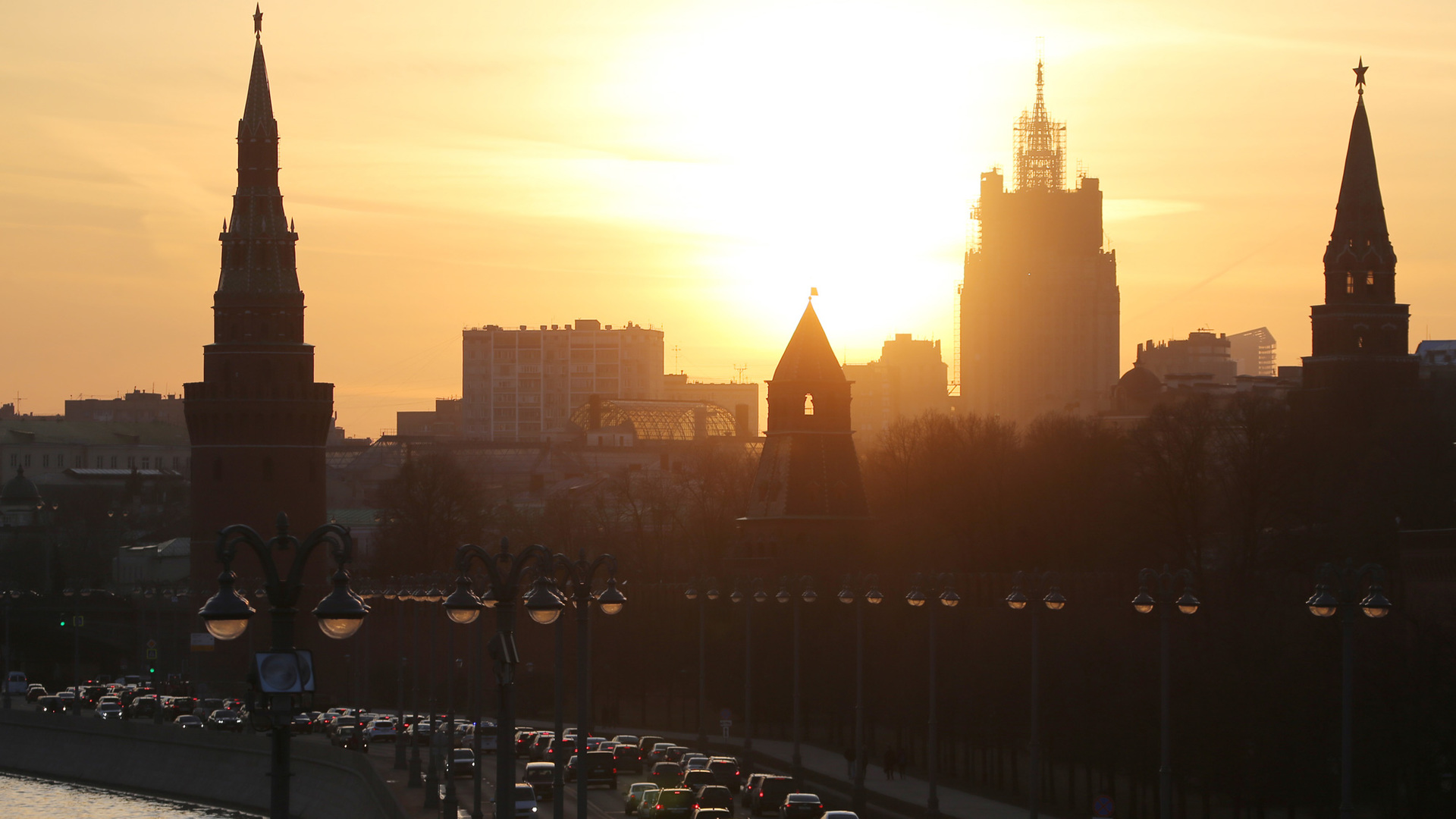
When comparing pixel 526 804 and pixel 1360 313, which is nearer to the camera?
pixel 526 804

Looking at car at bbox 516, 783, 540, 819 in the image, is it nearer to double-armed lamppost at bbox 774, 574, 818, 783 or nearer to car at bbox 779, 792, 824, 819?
car at bbox 779, 792, 824, 819

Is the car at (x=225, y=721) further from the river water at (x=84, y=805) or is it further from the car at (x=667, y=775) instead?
the car at (x=667, y=775)

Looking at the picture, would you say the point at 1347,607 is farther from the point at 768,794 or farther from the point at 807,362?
the point at 807,362

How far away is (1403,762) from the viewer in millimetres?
42719

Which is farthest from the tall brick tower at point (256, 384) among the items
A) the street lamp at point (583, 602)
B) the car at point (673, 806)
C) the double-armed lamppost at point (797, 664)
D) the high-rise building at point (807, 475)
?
the street lamp at point (583, 602)

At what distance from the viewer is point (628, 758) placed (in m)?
62.5

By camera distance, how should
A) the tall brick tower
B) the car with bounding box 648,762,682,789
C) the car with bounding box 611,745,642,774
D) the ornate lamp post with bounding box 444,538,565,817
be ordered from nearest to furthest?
the ornate lamp post with bounding box 444,538,565,817, the car with bounding box 648,762,682,789, the car with bounding box 611,745,642,774, the tall brick tower

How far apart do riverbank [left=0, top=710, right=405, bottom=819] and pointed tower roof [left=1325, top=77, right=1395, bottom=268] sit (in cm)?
5638

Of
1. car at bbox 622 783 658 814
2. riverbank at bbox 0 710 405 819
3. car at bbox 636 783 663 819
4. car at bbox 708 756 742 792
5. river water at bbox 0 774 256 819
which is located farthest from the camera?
river water at bbox 0 774 256 819

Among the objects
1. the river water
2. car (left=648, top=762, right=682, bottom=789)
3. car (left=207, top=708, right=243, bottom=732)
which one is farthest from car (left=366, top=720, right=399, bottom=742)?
car (left=648, top=762, right=682, bottom=789)

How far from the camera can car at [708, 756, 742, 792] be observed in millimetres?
56281

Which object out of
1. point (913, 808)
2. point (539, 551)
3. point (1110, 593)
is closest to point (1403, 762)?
point (913, 808)

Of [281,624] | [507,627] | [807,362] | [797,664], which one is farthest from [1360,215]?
[281,624]

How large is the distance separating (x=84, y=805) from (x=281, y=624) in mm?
61897
